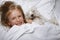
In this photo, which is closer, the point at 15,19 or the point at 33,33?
the point at 33,33

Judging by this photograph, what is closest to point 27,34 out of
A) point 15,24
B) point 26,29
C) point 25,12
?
point 26,29

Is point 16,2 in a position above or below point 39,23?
above

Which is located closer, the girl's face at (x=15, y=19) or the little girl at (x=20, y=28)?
the little girl at (x=20, y=28)

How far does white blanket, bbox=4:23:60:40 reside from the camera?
104 cm

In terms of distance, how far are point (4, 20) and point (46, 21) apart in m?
0.32

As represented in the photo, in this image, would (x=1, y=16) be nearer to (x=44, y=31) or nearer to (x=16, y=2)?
(x=16, y=2)

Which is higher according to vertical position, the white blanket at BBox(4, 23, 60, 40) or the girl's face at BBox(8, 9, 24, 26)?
the girl's face at BBox(8, 9, 24, 26)

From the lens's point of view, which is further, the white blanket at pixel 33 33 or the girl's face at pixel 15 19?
the girl's face at pixel 15 19

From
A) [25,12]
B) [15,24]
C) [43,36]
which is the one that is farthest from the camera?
[25,12]

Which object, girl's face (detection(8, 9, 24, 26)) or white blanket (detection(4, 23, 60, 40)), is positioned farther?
girl's face (detection(8, 9, 24, 26))

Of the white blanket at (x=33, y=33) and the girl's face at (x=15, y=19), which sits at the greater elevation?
the girl's face at (x=15, y=19)

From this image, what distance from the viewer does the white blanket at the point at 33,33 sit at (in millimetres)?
1036

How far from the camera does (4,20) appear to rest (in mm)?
1193

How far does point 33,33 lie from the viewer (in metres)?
1.05
